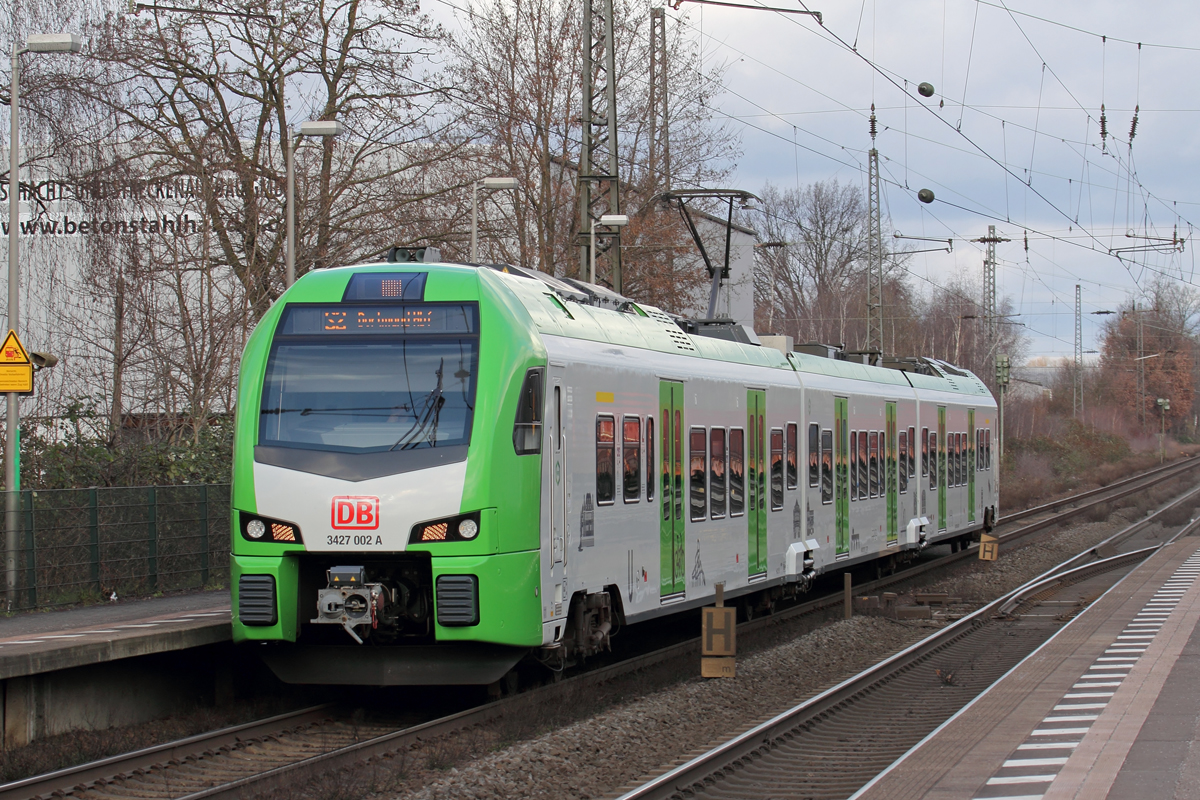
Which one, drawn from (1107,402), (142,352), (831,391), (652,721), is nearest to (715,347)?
(831,391)

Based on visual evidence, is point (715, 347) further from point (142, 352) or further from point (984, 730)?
point (142, 352)

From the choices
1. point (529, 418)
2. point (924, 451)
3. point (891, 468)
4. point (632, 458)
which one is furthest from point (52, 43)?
point (924, 451)

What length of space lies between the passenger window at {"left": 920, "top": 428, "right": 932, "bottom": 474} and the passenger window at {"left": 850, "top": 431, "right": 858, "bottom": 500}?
3953 millimetres

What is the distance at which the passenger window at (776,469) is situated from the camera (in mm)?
15819

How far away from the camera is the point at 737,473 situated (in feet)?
48.2

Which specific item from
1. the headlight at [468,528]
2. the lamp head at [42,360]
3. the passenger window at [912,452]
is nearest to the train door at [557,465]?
the headlight at [468,528]

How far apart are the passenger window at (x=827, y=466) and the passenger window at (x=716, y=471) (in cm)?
377

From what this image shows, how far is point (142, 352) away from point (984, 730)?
1432 cm

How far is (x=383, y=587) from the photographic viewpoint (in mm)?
9852

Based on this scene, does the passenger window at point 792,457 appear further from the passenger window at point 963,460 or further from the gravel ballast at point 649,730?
the passenger window at point 963,460

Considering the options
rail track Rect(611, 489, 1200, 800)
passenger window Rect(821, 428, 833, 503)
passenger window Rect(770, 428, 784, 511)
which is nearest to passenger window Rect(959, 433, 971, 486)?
rail track Rect(611, 489, 1200, 800)

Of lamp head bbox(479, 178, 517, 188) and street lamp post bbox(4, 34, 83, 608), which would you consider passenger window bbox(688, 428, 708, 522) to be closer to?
street lamp post bbox(4, 34, 83, 608)

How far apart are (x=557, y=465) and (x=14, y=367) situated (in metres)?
6.79

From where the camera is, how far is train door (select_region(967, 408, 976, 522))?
2628 centimetres
